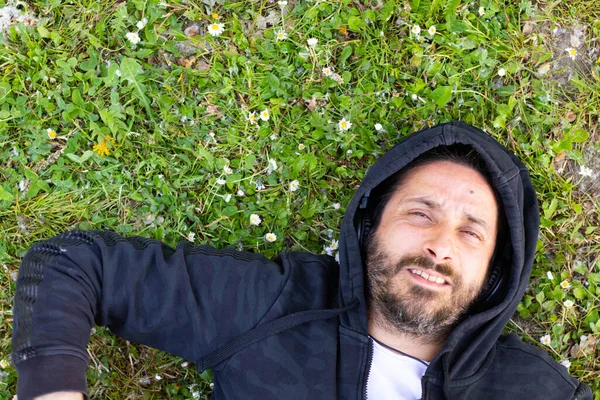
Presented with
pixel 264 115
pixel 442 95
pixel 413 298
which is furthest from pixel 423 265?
pixel 264 115

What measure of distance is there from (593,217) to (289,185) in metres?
2.57

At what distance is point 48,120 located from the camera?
448 centimetres

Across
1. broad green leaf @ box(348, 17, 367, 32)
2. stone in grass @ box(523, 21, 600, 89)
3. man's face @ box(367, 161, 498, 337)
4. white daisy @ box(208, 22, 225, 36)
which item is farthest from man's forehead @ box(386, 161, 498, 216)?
white daisy @ box(208, 22, 225, 36)

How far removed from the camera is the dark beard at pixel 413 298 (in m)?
3.67

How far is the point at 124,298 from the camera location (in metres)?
3.53

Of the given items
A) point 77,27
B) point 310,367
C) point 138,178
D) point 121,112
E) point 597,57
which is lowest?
point 310,367

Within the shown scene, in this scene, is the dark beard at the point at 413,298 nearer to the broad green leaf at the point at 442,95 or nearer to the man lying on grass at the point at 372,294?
the man lying on grass at the point at 372,294

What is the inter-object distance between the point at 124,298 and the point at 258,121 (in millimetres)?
1827

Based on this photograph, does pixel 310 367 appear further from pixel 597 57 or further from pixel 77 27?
pixel 597 57

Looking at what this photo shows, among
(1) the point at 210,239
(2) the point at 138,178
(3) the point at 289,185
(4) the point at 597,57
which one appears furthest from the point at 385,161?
(4) the point at 597,57

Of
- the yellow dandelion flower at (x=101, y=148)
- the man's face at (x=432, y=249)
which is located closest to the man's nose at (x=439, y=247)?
the man's face at (x=432, y=249)

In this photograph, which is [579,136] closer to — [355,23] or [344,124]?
[344,124]

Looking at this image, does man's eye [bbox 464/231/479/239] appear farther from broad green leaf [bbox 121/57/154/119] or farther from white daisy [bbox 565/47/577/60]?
broad green leaf [bbox 121/57/154/119]

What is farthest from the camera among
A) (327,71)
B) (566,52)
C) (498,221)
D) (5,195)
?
(566,52)
